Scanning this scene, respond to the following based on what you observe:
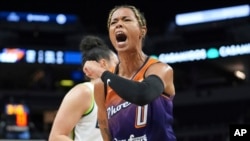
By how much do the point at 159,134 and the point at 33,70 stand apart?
1045 inches

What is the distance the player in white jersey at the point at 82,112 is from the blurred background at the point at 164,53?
20593 millimetres

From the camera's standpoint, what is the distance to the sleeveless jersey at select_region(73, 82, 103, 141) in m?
3.95

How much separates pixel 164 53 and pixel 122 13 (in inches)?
1000

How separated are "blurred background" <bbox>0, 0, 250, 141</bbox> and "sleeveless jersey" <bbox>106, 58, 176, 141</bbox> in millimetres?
21633

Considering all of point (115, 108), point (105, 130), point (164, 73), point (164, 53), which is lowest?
point (105, 130)

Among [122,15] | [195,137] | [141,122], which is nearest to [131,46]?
[122,15]

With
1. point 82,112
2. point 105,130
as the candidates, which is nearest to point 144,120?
point 105,130

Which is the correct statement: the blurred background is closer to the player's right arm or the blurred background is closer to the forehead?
the player's right arm

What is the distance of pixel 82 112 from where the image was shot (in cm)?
387

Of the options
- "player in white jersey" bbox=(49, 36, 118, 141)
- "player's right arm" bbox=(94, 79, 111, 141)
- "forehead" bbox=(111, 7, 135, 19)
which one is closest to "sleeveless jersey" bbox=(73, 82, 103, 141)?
"player in white jersey" bbox=(49, 36, 118, 141)

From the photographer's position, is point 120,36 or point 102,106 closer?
point 120,36

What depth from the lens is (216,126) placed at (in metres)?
24.4

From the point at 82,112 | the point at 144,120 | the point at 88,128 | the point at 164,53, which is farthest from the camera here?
the point at 164,53

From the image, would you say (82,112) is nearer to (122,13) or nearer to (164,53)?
(122,13)
